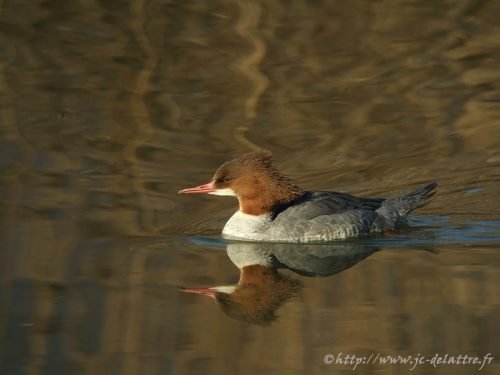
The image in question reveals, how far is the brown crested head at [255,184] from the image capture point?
10.9 metres

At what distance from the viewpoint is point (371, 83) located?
1598 centimetres

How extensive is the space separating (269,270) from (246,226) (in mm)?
1040

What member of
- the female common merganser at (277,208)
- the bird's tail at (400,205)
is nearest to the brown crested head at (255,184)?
the female common merganser at (277,208)

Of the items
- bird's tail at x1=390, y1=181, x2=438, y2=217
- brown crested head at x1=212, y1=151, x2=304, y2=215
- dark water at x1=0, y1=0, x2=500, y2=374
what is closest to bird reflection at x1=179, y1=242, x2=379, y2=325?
dark water at x1=0, y1=0, x2=500, y2=374

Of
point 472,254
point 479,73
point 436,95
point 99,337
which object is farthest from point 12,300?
point 479,73

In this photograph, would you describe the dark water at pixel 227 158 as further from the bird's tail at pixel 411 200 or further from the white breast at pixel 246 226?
the bird's tail at pixel 411 200

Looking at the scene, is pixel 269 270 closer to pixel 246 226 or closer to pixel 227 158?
pixel 246 226

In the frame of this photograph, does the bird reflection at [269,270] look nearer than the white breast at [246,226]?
Yes

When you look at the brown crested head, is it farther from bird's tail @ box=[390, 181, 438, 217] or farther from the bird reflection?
bird's tail @ box=[390, 181, 438, 217]

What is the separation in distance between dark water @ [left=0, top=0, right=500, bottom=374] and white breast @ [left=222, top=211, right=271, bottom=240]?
187 millimetres

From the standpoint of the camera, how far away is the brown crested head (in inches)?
430

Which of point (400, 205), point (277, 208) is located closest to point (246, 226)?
point (277, 208)

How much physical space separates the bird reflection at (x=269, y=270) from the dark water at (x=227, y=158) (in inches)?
1.4

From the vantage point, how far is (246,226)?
10922 mm
